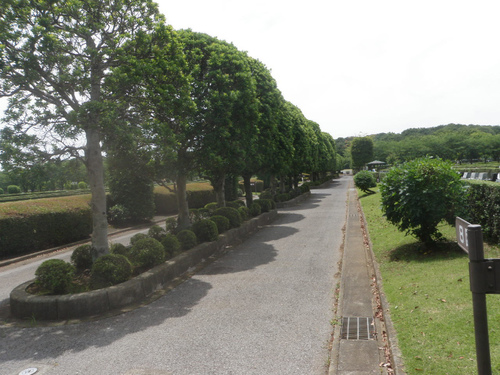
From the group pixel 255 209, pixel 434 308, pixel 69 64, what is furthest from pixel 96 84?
pixel 255 209

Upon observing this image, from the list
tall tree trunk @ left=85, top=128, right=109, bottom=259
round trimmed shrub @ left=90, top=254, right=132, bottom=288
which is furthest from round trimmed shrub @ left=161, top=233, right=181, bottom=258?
round trimmed shrub @ left=90, top=254, right=132, bottom=288

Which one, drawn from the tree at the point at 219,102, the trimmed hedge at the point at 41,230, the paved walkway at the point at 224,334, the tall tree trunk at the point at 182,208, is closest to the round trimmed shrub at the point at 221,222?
the tall tree trunk at the point at 182,208

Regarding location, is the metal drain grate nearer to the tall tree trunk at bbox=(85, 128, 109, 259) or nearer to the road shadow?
the road shadow

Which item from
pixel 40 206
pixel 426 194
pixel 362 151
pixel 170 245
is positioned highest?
pixel 362 151

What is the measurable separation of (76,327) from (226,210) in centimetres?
873

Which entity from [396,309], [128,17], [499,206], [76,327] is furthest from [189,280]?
[499,206]

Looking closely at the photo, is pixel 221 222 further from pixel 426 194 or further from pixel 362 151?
pixel 362 151

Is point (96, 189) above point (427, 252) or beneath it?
above

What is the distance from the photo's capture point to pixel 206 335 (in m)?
5.51

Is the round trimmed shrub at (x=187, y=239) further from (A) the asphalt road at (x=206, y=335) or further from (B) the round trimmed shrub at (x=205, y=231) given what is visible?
(A) the asphalt road at (x=206, y=335)

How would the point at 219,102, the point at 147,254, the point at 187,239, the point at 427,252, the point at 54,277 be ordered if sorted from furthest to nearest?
the point at 219,102 < the point at 187,239 < the point at 427,252 < the point at 147,254 < the point at 54,277

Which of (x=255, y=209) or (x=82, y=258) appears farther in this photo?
(x=255, y=209)

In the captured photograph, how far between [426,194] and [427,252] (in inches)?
55.6

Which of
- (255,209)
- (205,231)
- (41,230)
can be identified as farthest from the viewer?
(255,209)
